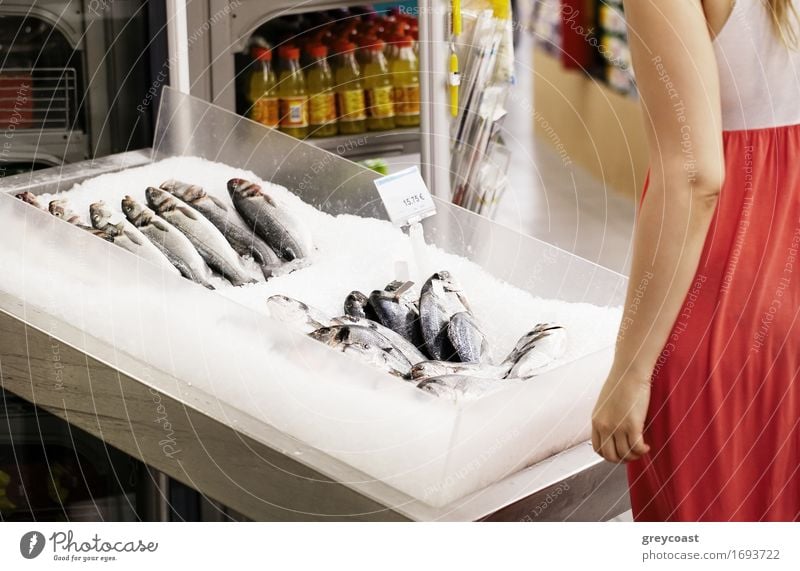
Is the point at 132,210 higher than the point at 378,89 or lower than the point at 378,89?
lower

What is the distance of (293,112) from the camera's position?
81.6 inches

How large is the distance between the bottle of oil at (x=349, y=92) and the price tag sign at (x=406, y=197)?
48cm

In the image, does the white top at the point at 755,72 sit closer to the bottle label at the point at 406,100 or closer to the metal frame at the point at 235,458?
the metal frame at the point at 235,458

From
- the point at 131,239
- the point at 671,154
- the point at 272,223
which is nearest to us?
the point at 671,154

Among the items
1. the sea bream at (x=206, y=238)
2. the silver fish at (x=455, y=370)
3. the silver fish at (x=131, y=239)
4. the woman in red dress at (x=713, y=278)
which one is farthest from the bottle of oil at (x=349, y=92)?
the woman in red dress at (x=713, y=278)

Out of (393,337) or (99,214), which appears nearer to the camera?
(393,337)

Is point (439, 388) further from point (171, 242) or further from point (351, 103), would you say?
point (351, 103)

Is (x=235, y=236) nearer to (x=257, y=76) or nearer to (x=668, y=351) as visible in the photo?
(x=257, y=76)

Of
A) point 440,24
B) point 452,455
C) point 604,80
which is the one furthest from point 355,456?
point 604,80

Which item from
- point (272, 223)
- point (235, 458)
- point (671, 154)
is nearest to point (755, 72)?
point (671, 154)

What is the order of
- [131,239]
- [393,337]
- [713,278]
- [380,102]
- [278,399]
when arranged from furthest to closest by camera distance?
[380,102]
[131,239]
[393,337]
[278,399]
[713,278]

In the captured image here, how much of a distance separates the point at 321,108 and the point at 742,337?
120cm

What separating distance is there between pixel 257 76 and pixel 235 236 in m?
0.57
